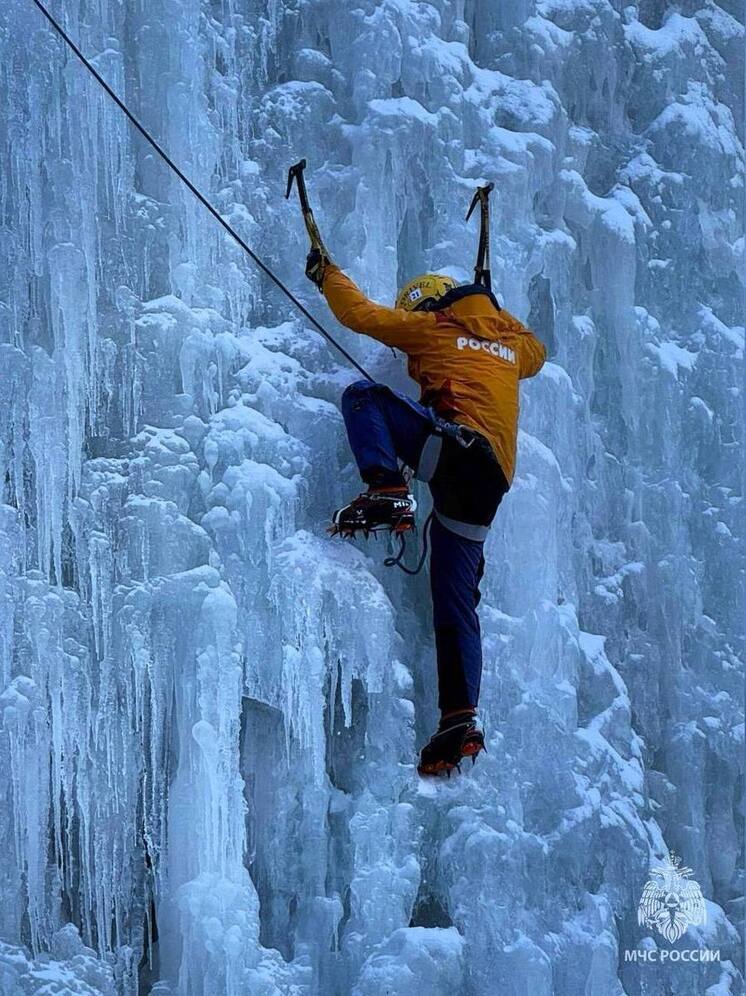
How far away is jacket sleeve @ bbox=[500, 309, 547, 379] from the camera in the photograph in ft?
17.1

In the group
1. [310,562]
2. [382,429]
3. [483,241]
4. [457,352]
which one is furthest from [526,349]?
[310,562]

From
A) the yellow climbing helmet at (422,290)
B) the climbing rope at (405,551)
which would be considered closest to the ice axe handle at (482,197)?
the yellow climbing helmet at (422,290)

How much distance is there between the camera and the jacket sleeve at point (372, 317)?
→ 4.95 metres

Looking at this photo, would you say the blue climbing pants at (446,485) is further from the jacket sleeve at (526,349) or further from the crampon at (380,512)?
the jacket sleeve at (526,349)

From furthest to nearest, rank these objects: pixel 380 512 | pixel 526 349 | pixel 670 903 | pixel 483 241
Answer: pixel 670 903, pixel 483 241, pixel 526 349, pixel 380 512

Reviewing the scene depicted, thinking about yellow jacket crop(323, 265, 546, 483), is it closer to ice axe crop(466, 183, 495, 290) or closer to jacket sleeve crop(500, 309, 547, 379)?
jacket sleeve crop(500, 309, 547, 379)

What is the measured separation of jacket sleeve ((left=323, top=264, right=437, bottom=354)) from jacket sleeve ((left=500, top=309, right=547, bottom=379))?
30 cm

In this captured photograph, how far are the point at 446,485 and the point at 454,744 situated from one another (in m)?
0.73

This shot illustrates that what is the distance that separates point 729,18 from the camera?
6.55 m

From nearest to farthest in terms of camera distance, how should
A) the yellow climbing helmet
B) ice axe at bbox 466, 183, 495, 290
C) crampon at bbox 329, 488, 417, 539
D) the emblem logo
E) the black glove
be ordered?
crampon at bbox 329, 488, 417, 539 < the black glove < the yellow climbing helmet < ice axe at bbox 466, 183, 495, 290 < the emblem logo

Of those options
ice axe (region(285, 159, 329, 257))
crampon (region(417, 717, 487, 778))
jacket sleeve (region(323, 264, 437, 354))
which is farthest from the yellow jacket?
crampon (region(417, 717, 487, 778))

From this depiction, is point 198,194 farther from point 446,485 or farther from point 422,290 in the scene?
point 446,485

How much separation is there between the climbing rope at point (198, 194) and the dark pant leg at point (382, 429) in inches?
9.0

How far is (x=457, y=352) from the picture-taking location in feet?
16.5
